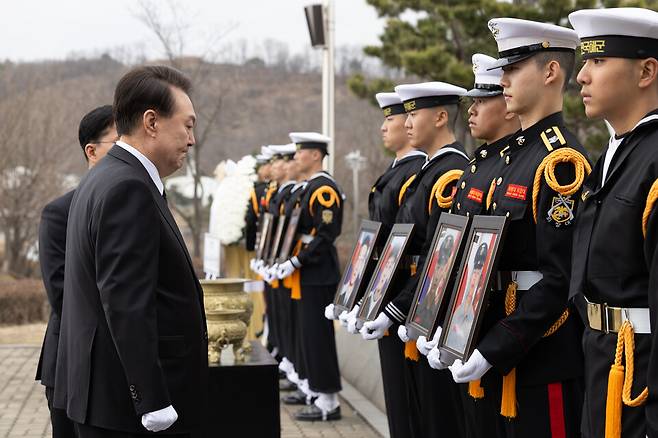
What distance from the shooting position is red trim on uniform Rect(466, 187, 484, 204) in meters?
4.58

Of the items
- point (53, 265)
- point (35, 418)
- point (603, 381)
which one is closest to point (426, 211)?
point (53, 265)

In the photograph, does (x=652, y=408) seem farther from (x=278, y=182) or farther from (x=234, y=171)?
(x=234, y=171)

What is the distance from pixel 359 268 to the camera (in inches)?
251

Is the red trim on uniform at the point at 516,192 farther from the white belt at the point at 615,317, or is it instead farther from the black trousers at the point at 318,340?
the black trousers at the point at 318,340

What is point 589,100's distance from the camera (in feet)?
11.5

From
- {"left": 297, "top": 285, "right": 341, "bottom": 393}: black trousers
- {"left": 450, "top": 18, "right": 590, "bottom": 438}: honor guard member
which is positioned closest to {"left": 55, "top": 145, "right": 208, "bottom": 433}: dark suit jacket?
{"left": 450, "top": 18, "right": 590, "bottom": 438}: honor guard member

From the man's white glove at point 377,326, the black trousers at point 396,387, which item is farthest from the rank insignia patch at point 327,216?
the man's white glove at point 377,326

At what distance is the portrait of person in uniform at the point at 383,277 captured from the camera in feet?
18.6

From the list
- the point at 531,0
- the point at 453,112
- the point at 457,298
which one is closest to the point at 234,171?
the point at 531,0

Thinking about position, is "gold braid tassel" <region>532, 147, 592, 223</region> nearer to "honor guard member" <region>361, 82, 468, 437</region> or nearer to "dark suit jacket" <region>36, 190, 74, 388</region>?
"honor guard member" <region>361, 82, 468, 437</region>

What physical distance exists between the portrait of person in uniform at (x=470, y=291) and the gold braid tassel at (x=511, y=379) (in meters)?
0.16

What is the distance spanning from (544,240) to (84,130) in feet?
7.94

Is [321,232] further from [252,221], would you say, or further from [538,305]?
[538,305]

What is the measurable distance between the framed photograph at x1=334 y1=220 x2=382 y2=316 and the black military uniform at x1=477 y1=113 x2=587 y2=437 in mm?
1960
